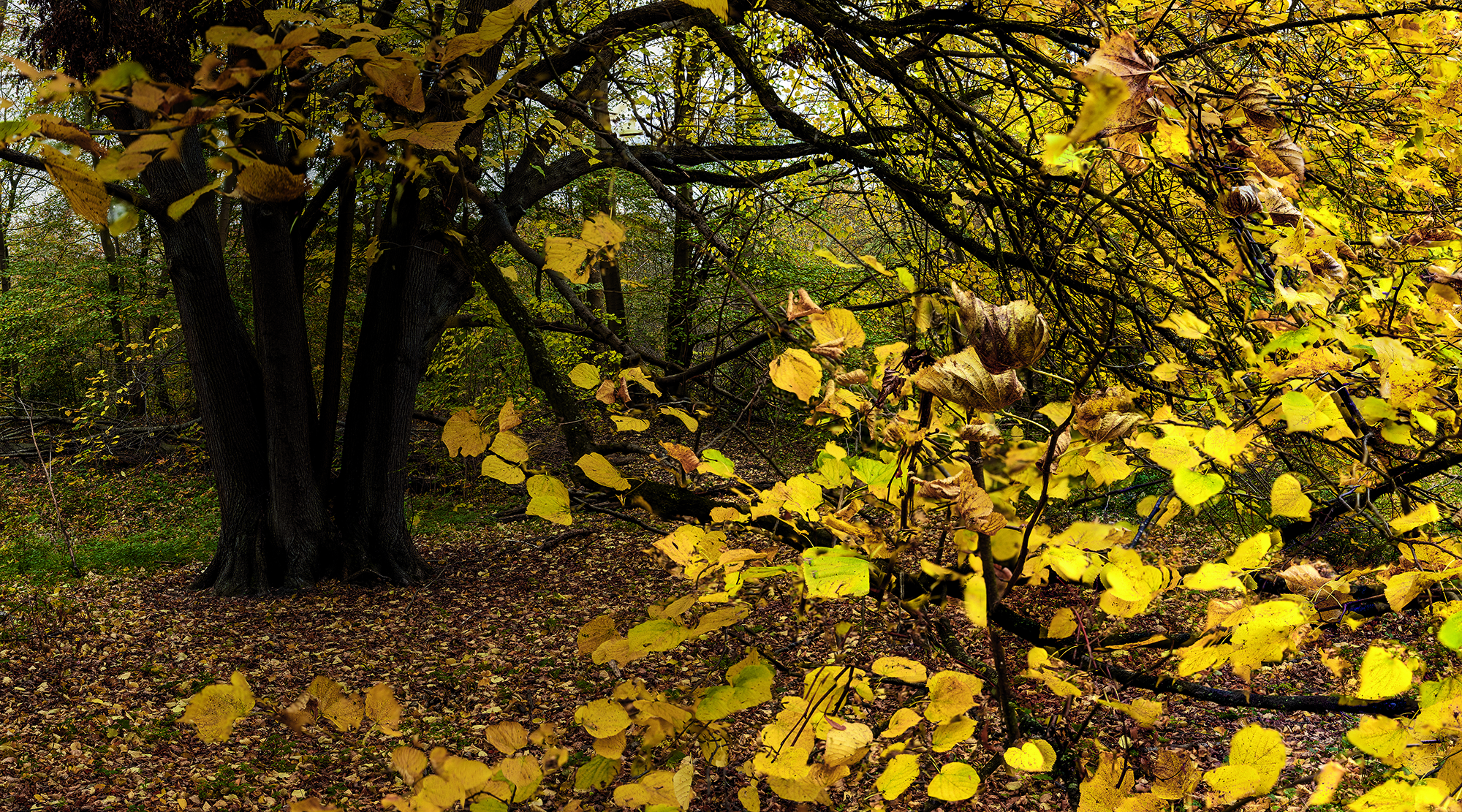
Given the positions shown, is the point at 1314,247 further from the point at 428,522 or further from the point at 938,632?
the point at 428,522

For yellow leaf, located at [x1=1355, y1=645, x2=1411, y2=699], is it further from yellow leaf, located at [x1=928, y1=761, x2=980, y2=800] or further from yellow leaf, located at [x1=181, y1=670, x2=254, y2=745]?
yellow leaf, located at [x1=181, y1=670, x2=254, y2=745]

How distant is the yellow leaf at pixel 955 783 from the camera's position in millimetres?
893

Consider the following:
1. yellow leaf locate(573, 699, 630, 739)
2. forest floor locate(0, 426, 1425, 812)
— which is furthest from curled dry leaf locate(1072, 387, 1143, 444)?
forest floor locate(0, 426, 1425, 812)

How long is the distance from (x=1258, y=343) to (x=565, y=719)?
4168 millimetres

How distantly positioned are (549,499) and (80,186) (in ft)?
2.01

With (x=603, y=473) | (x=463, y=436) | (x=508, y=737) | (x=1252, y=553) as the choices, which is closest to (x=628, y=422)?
(x=603, y=473)

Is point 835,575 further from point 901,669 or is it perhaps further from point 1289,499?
point 1289,499

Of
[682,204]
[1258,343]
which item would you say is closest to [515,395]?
[682,204]

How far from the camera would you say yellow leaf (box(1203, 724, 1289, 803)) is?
32.4 inches

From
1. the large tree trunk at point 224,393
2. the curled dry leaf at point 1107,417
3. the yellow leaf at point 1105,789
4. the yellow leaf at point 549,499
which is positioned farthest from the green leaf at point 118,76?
the large tree trunk at point 224,393

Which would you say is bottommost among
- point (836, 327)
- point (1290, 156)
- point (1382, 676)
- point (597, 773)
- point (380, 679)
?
point (380, 679)

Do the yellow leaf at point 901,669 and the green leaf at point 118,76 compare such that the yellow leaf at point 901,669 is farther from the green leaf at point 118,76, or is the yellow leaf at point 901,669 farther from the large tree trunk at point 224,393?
the large tree trunk at point 224,393

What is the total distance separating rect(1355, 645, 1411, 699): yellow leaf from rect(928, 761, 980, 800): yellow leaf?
0.42 metres

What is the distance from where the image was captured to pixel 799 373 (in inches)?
40.4
